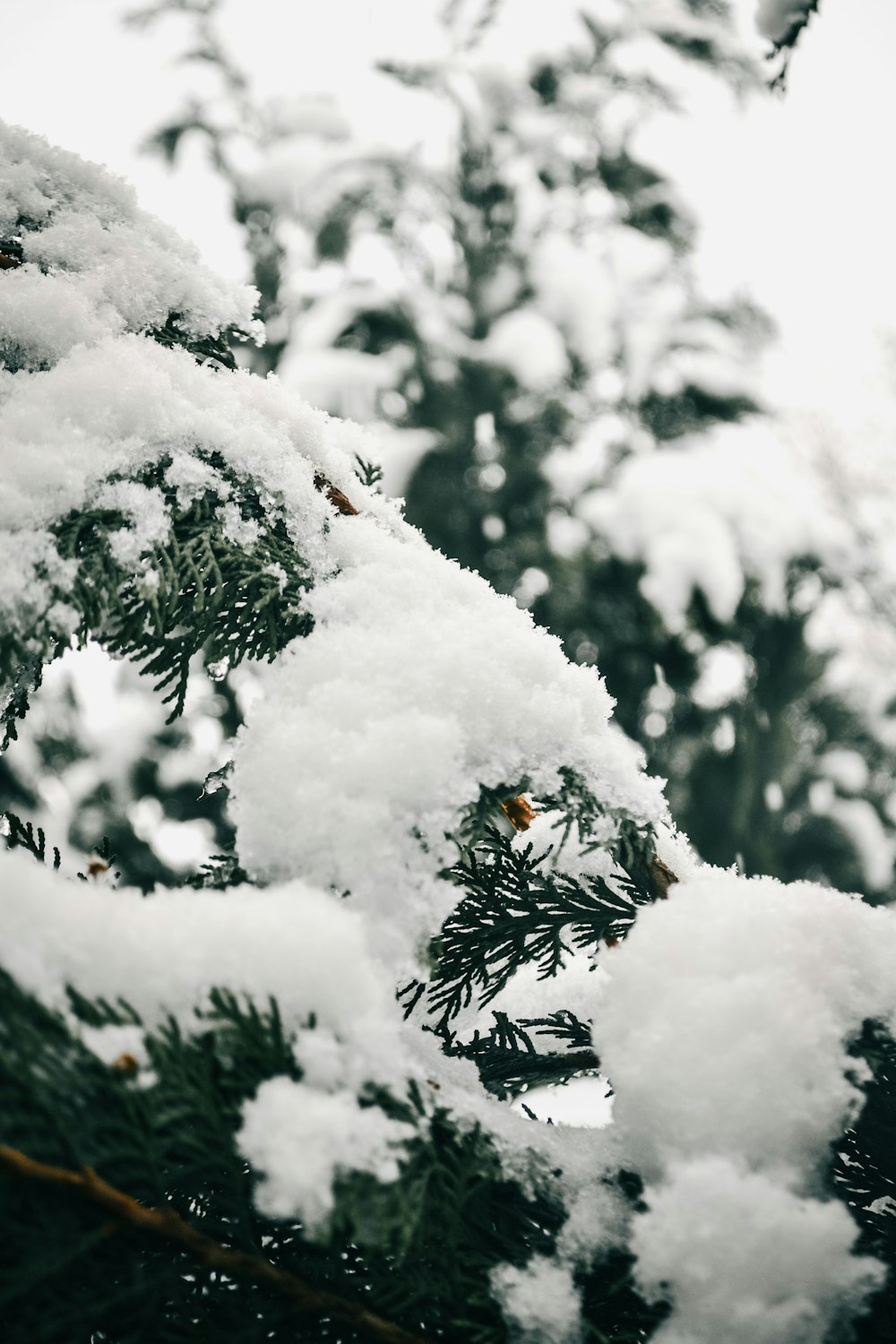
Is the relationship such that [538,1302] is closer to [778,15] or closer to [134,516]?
[134,516]

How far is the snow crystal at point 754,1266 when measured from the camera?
636 millimetres

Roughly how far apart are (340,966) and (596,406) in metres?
4.60

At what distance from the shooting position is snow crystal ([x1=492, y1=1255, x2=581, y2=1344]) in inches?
27.2

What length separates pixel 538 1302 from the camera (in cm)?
70

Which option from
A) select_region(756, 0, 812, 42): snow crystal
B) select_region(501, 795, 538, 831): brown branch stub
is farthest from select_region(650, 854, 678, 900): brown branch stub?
select_region(756, 0, 812, 42): snow crystal

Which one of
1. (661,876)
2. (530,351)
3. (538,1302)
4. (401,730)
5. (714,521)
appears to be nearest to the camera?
(538,1302)

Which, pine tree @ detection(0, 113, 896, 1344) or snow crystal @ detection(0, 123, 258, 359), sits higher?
snow crystal @ detection(0, 123, 258, 359)

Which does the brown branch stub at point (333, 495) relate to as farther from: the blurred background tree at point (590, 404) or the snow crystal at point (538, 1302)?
the blurred background tree at point (590, 404)

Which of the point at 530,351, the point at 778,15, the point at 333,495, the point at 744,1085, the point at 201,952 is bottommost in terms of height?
the point at 201,952

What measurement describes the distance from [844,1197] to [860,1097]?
227 mm

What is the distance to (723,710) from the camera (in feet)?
14.7

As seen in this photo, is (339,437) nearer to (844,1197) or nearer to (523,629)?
(523,629)

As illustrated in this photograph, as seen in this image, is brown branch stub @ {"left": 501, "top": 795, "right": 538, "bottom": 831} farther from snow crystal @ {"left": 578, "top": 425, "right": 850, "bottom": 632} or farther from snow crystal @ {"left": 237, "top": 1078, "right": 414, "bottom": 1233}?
snow crystal @ {"left": 578, "top": 425, "right": 850, "bottom": 632}

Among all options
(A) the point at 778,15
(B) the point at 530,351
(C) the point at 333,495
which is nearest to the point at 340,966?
(C) the point at 333,495
